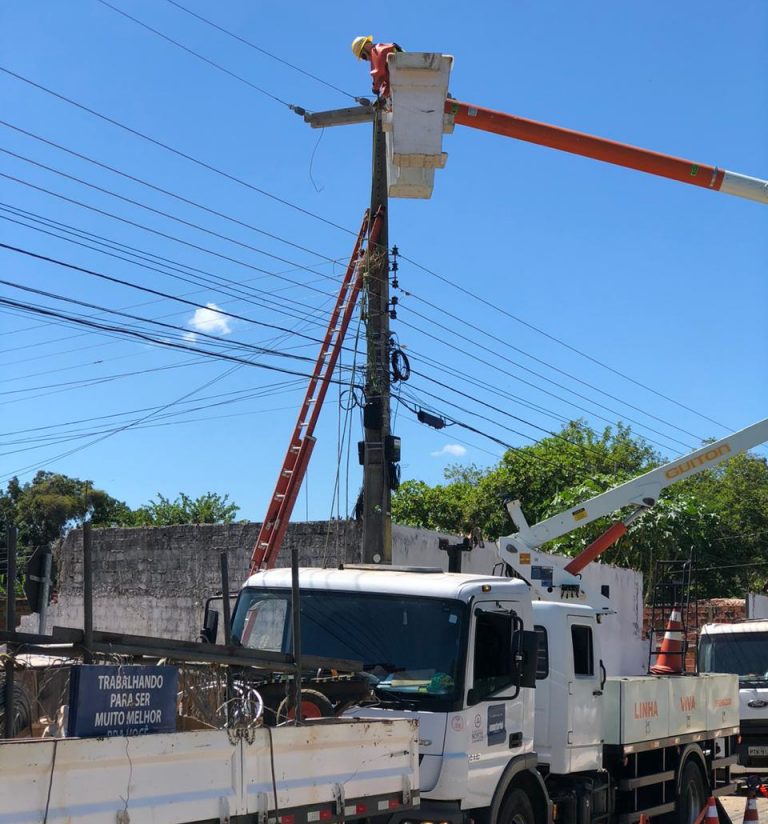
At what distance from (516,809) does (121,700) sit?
4.64 meters

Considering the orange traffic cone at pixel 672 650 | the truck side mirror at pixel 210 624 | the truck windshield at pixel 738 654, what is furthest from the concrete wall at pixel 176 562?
the truck side mirror at pixel 210 624

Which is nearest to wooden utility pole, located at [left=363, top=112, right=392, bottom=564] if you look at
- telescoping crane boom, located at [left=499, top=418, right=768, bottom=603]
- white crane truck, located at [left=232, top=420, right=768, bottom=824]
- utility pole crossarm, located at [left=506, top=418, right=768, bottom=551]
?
telescoping crane boom, located at [left=499, top=418, right=768, bottom=603]

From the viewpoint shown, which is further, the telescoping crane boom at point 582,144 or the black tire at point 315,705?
the telescoping crane boom at point 582,144

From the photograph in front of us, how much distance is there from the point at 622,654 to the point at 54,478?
2260 cm

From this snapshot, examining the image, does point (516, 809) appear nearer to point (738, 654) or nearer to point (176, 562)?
point (738, 654)

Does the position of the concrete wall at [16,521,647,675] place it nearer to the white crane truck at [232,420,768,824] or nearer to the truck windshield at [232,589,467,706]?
the white crane truck at [232,420,768,824]

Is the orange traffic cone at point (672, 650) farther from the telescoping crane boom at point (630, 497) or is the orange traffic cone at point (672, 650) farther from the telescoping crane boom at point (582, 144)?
the telescoping crane boom at point (582, 144)

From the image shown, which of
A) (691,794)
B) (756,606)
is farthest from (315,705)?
(756,606)

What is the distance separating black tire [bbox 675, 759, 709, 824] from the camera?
12.2 m

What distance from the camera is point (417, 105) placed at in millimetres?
8242

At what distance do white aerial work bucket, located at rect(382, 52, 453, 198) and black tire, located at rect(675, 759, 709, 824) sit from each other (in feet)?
25.8

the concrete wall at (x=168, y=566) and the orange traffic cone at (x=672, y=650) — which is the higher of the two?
the concrete wall at (x=168, y=566)

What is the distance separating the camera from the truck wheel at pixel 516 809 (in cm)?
847

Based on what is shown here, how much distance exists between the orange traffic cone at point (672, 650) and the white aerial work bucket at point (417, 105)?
8426 millimetres
